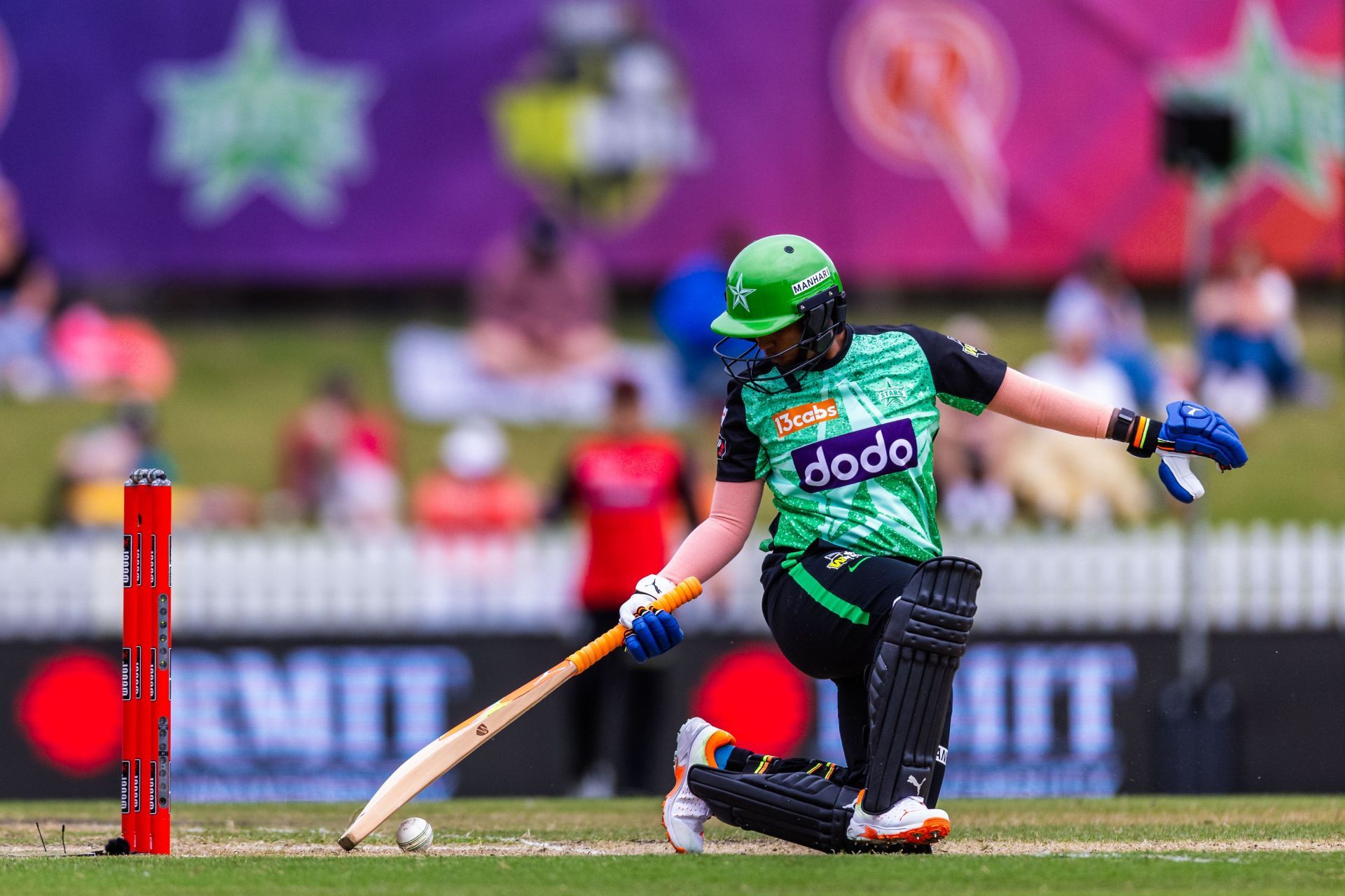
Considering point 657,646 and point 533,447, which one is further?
point 533,447

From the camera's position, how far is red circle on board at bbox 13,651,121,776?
11.2 m

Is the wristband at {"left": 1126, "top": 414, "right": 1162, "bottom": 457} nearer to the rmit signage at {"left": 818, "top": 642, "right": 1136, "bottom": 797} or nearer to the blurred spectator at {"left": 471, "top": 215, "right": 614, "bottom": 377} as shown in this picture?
the rmit signage at {"left": 818, "top": 642, "right": 1136, "bottom": 797}

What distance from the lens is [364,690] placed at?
37.0 feet

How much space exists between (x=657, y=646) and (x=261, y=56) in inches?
531

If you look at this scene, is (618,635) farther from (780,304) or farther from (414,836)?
(780,304)

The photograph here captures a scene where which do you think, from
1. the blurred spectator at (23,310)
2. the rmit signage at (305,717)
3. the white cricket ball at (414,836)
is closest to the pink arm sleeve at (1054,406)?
the white cricket ball at (414,836)

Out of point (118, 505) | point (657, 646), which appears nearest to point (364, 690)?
point (118, 505)

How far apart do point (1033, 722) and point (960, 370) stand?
5633 mm

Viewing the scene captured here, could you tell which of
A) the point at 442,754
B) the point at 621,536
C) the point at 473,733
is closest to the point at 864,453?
the point at 473,733

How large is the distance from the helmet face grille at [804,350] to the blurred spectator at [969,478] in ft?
23.9

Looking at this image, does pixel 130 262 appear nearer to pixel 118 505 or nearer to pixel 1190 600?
pixel 118 505

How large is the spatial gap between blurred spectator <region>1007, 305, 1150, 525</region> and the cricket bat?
7763 millimetres

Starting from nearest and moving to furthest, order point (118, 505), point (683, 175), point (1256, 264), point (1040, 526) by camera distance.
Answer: point (1040, 526)
point (118, 505)
point (1256, 264)
point (683, 175)

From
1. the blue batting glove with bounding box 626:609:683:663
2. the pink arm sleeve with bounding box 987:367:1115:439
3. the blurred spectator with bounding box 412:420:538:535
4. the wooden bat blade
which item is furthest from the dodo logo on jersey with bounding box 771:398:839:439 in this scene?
the blurred spectator with bounding box 412:420:538:535
